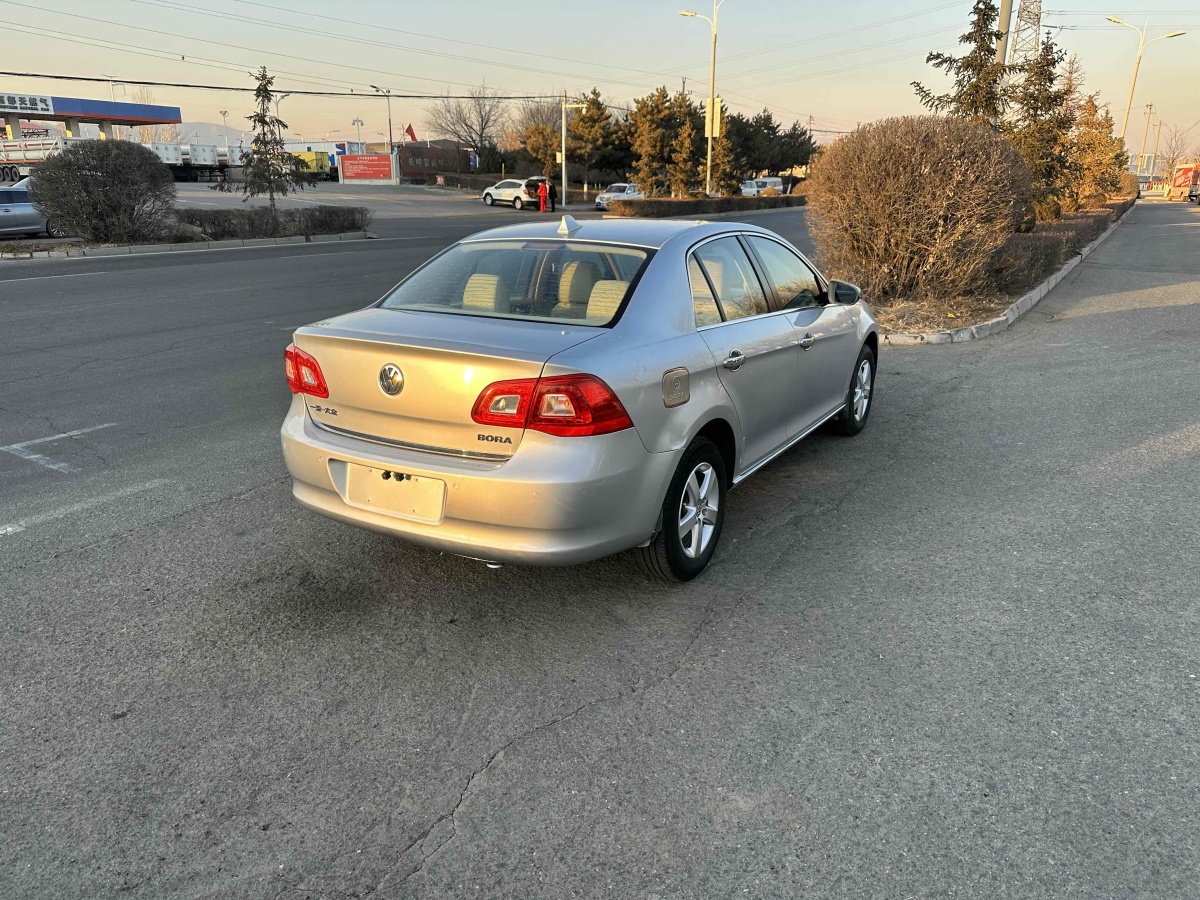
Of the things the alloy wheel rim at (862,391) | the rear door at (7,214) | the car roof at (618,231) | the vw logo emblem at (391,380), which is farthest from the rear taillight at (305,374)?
the rear door at (7,214)

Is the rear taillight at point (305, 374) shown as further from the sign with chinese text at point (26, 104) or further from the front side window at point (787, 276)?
the sign with chinese text at point (26, 104)

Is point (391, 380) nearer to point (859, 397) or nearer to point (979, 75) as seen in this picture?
point (859, 397)

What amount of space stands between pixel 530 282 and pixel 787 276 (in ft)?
5.74

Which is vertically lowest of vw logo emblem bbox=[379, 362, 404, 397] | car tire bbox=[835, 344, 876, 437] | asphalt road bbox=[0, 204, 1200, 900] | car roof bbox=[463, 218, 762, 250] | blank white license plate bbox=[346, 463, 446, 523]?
asphalt road bbox=[0, 204, 1200, 900]

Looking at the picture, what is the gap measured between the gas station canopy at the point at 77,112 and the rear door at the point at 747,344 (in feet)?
203

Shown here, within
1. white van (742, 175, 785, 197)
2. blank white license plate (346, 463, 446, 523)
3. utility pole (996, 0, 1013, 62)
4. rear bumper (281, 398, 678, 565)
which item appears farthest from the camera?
white van (742, 175, 785, 197)

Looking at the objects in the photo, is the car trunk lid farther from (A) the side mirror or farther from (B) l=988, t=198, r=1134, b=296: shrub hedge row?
(B) l=988, t=198, r=1134, b=296: shrub hedge row

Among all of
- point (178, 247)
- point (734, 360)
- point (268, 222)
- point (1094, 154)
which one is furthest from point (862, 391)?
point (1094, 154)

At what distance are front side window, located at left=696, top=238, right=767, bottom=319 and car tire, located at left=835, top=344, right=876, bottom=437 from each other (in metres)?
1.53

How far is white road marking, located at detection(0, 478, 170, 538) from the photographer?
4.43 metres

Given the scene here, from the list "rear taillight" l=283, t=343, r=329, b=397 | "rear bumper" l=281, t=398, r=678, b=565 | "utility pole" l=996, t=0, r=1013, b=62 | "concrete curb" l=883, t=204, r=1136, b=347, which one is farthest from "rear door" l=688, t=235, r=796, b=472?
"utility pole" l=996, t=0, r=1013, b=62

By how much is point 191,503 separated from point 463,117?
96.7 m

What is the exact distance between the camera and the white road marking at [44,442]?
17.7ft

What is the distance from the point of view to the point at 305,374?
3.73 meters
